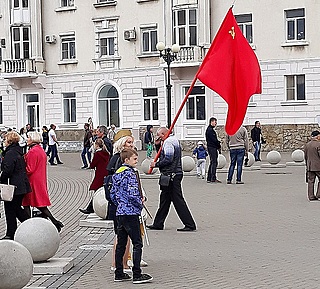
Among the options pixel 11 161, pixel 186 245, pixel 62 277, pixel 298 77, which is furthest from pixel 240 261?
pixel 298 77

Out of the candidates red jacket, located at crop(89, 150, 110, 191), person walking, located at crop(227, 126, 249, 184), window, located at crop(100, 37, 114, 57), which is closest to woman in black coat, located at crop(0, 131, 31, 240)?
red jacket, located at crop(89, 150, 110, 191)

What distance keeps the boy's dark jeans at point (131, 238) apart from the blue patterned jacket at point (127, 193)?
9cm

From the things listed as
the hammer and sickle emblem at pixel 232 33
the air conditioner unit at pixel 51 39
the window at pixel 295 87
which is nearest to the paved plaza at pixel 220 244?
the hammer and sickle emblem at pixel 232 33

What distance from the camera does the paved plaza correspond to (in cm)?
932

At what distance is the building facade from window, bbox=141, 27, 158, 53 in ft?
0.19

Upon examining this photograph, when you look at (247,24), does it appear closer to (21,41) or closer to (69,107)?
(69,107)

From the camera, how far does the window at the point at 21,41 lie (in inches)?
1828

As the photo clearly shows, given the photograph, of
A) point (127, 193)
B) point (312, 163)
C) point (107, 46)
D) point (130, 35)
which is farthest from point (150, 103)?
point (127, 193)

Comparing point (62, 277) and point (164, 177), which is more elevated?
point (164, 177)

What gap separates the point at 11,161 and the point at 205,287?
4.49 meters

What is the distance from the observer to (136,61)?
143 feet

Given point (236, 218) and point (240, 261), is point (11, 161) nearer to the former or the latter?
point (240, 261)

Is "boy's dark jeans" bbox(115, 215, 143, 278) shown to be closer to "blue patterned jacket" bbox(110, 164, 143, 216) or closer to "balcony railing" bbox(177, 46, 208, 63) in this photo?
"blue patterned jacket" bbox(110, 164, 143, 216)

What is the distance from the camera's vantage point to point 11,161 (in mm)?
12047
